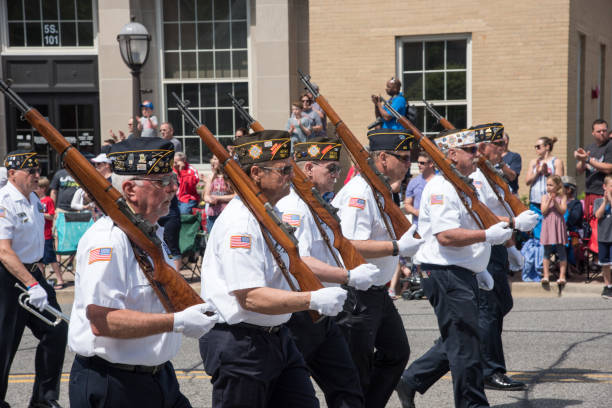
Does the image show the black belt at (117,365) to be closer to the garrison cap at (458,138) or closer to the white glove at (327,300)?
the white glove at (327,300)

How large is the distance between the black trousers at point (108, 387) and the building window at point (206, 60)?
529 inches

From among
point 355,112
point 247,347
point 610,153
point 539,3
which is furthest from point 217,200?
point 247,347

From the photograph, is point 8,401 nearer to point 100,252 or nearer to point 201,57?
point 100,252

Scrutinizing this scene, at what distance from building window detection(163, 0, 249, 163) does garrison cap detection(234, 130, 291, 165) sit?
12.6m

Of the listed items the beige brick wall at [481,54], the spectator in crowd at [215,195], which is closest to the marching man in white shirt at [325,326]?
the spectator in crowd at [215,195]

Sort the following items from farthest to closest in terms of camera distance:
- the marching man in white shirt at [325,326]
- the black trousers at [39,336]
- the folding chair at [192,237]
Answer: the folding chair at [192,237] < the black trousers at [39,336] < the marching man in white shirt at [325,326]

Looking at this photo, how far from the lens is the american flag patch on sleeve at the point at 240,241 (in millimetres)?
4117

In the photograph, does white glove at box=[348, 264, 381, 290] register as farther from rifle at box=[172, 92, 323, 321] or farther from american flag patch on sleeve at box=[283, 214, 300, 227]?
rifle at box=[172, 92, 323, 321]

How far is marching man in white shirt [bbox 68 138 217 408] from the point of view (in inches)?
140

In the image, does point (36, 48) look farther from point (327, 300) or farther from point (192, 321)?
point (192, 321)

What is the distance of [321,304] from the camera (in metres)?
4.09

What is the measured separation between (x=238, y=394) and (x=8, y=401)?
11.4 ft

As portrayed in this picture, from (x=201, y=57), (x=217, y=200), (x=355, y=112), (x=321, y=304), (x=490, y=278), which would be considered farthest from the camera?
(x=201, y=57)

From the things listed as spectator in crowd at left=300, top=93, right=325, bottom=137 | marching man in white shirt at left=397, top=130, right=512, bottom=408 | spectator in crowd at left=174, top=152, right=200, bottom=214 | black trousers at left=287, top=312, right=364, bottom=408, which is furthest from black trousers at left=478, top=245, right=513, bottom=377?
spectator in crowd at left=300, top=93, right=325, bottom=137
